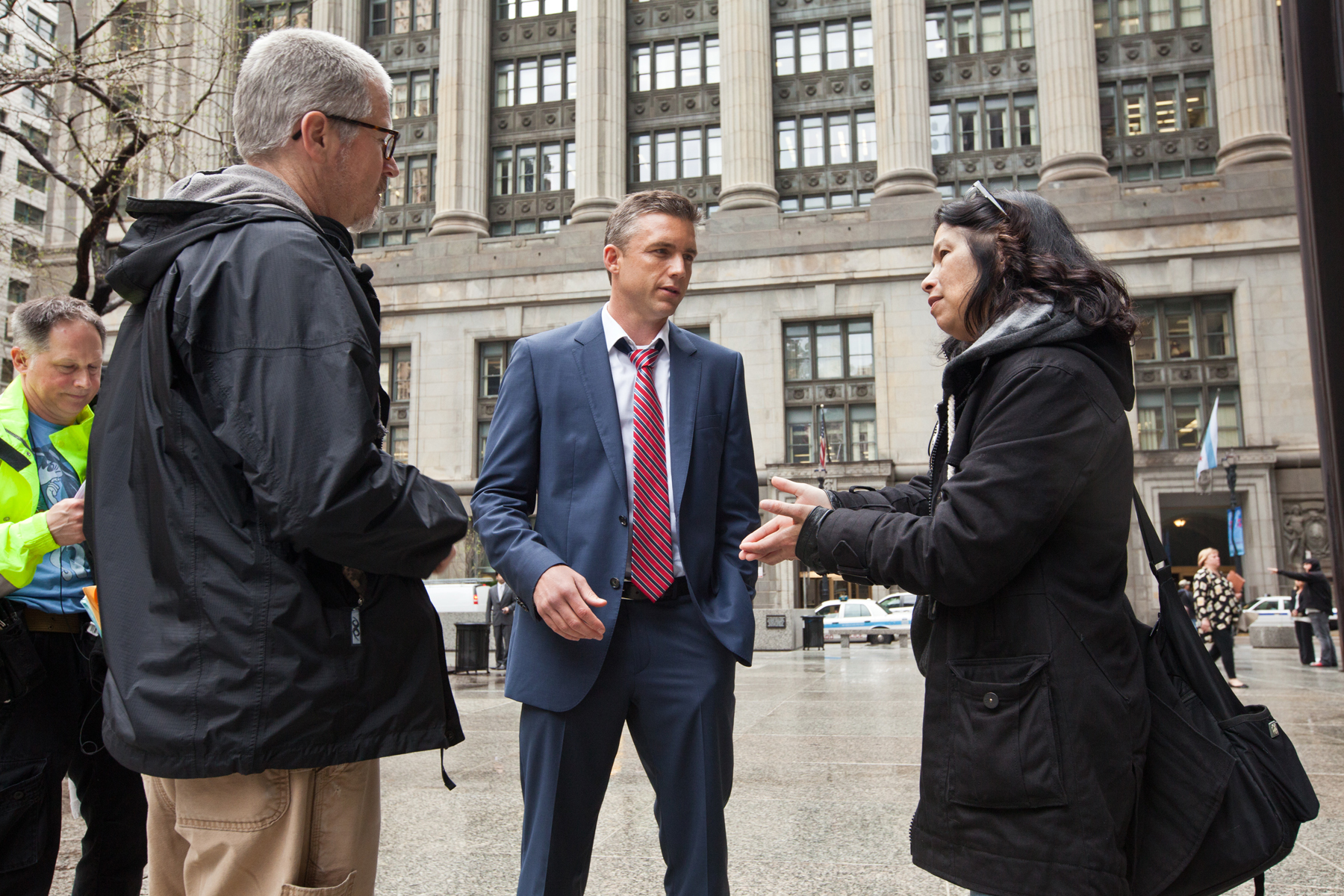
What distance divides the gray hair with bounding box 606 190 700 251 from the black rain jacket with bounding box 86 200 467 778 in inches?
58.9

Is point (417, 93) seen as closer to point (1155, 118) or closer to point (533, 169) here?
point (533, 169)

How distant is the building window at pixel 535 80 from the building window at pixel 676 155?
4.48 m

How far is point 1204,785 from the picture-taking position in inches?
89.6

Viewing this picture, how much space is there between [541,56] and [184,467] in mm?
49880

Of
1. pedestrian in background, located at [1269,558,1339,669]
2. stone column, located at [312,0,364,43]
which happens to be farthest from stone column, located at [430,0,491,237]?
pedestrian in background, located at [1269,558,1339,669]

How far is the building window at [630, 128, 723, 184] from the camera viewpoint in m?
45.9

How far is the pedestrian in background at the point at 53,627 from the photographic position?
3156mm

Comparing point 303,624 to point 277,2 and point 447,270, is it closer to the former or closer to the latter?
point 447,270

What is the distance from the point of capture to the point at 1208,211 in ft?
124

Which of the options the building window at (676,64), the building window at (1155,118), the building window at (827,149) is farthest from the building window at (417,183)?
the building window at (1155,118)

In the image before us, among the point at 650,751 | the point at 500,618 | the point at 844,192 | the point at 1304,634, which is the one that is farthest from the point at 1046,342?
the point at 844,192

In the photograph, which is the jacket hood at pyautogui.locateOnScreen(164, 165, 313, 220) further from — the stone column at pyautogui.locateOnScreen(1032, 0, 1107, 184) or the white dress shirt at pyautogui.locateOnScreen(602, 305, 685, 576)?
the stone column at pyautogui.locateOnScreen(1032, 0, 1107, 184)

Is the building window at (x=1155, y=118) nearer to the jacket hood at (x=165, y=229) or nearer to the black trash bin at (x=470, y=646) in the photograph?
the black trash bin at (x=470, y=646)

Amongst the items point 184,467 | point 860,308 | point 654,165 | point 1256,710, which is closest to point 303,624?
point 184,467
